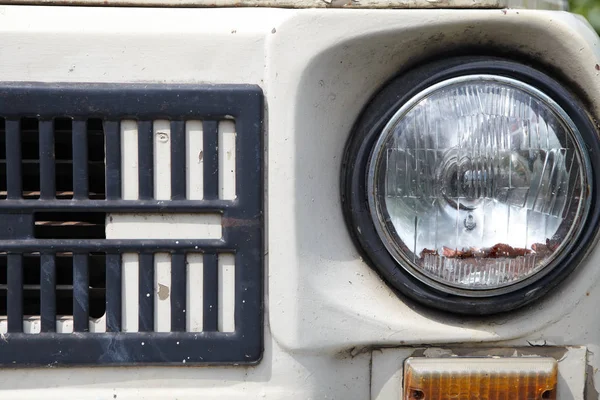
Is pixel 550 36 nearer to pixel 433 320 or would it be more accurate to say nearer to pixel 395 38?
pixel 395 38

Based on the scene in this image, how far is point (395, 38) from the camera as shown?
46.1 inches

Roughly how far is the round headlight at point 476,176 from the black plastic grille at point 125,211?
0.60 ft

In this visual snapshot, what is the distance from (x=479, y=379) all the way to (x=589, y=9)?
2.41 metres

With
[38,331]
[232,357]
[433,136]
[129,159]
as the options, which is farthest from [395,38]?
[38,331]

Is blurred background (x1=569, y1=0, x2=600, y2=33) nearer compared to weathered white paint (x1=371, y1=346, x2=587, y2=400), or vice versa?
weathered white paint (x1=371, y1=346, x2=587, y2=400)

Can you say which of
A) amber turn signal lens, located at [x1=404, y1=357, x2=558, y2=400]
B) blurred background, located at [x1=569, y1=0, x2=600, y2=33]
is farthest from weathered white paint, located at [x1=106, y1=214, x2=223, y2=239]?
blurred background, located at [x1=569, y1=0, x2=600, y2=33]

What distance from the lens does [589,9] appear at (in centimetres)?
317

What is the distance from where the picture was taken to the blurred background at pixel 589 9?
309 centimetres

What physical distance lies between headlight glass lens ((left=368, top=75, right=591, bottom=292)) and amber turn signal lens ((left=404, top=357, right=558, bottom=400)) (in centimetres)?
12

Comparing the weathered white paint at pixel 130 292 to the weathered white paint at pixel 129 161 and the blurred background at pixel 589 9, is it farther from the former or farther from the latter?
the blurred background at pixel 589 9

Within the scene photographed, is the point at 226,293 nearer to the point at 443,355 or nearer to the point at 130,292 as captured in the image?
the point at 130,292

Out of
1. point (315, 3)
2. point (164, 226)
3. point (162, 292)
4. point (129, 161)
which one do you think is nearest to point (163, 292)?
point (162, 292)

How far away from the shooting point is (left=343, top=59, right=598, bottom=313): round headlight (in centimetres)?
118

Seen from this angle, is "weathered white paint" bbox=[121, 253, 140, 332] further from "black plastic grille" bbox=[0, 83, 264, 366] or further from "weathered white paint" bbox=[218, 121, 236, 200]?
"weathered white paint" bbox=[218, 121, 236, 200]
